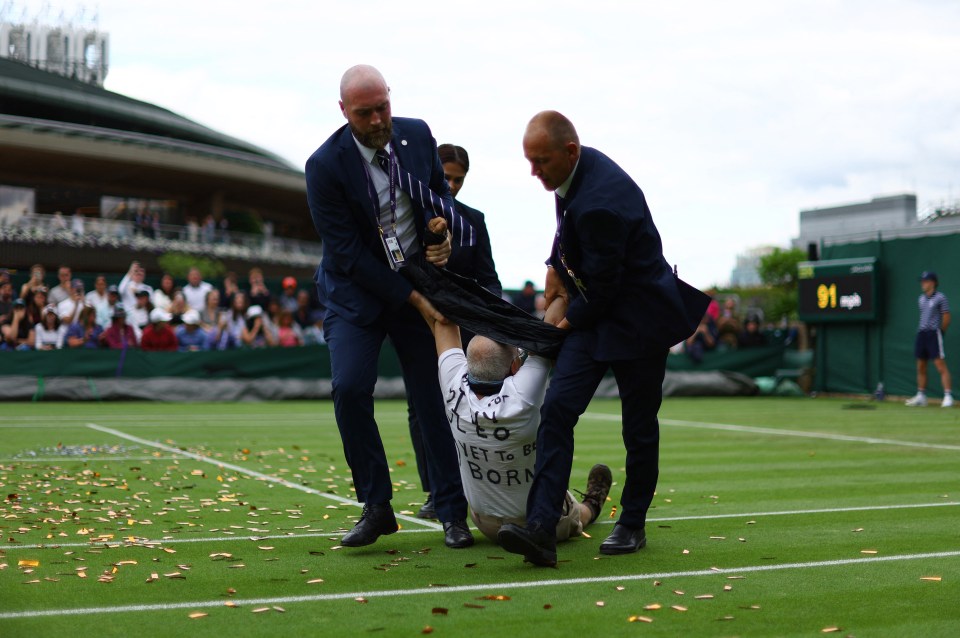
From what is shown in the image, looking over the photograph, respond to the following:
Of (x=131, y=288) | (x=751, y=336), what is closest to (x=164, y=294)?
(x=131, y=288)

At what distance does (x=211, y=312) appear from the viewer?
68.8 feet

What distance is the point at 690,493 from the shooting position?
785 cm

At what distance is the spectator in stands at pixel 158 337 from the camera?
1977 cm

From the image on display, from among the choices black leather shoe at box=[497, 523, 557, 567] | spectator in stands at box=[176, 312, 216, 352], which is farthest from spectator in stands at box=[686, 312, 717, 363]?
black leather shoe at box=[497, 523, 557, 567]

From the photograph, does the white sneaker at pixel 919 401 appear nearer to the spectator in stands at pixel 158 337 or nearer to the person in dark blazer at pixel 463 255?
the spectator in stands at pixel 158 337

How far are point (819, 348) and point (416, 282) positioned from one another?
19404 millimetres

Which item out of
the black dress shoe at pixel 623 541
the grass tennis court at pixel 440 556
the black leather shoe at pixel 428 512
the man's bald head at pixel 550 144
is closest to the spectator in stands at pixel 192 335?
the grass tennis court at pixel 440 556

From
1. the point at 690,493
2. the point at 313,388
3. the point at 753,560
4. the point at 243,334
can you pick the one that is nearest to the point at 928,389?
the point at 313,388

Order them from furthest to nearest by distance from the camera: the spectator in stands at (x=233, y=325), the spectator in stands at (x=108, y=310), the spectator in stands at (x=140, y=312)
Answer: the spectator in stands at (x=233, y=325) → the spectator in stands at (x=140, y=312) → the spectator in stands at (x=108, y=310)

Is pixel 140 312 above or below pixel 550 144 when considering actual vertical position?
below

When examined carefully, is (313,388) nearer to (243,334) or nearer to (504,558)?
(243,334)

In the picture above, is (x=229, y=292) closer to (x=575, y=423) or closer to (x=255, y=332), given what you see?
(x=255, y=332)

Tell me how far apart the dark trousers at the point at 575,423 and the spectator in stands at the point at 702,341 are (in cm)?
1804

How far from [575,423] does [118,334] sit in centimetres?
1624
